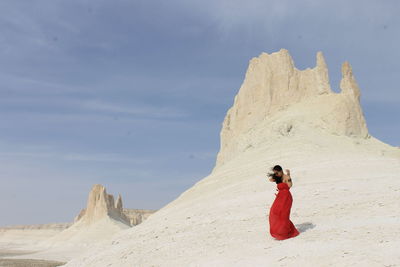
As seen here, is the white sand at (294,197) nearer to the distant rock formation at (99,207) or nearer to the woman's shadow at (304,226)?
the woman's shadow at (304,226)

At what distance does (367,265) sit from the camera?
855cm

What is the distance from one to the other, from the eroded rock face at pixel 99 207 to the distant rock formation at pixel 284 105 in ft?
146

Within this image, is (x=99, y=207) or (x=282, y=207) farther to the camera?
(x=99, y=207)

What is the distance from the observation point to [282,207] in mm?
10711

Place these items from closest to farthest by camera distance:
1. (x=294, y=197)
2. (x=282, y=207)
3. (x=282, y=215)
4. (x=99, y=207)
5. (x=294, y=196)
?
1. (x=282, y=207)
2. (x=282, y=215)
3. (x=294, y=197)
4. (x=294, y=196)
5. (x=99, y=207)

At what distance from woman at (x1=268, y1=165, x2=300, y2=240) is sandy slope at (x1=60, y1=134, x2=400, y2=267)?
26cm

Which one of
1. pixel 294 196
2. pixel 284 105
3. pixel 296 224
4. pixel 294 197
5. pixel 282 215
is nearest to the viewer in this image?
pixel 282 215

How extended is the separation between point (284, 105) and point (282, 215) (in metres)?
21.8

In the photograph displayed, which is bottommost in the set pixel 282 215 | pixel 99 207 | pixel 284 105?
pixel 282 215

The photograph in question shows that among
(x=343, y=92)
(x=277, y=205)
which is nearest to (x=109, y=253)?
(x=277, y=205)

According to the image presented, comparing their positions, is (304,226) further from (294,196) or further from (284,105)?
(284,105)

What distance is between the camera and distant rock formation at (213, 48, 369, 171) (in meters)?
27.3

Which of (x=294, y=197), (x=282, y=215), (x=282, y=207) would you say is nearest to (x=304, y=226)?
(x=282, y=215)

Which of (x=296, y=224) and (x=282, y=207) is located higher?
(x=282, y=207)
